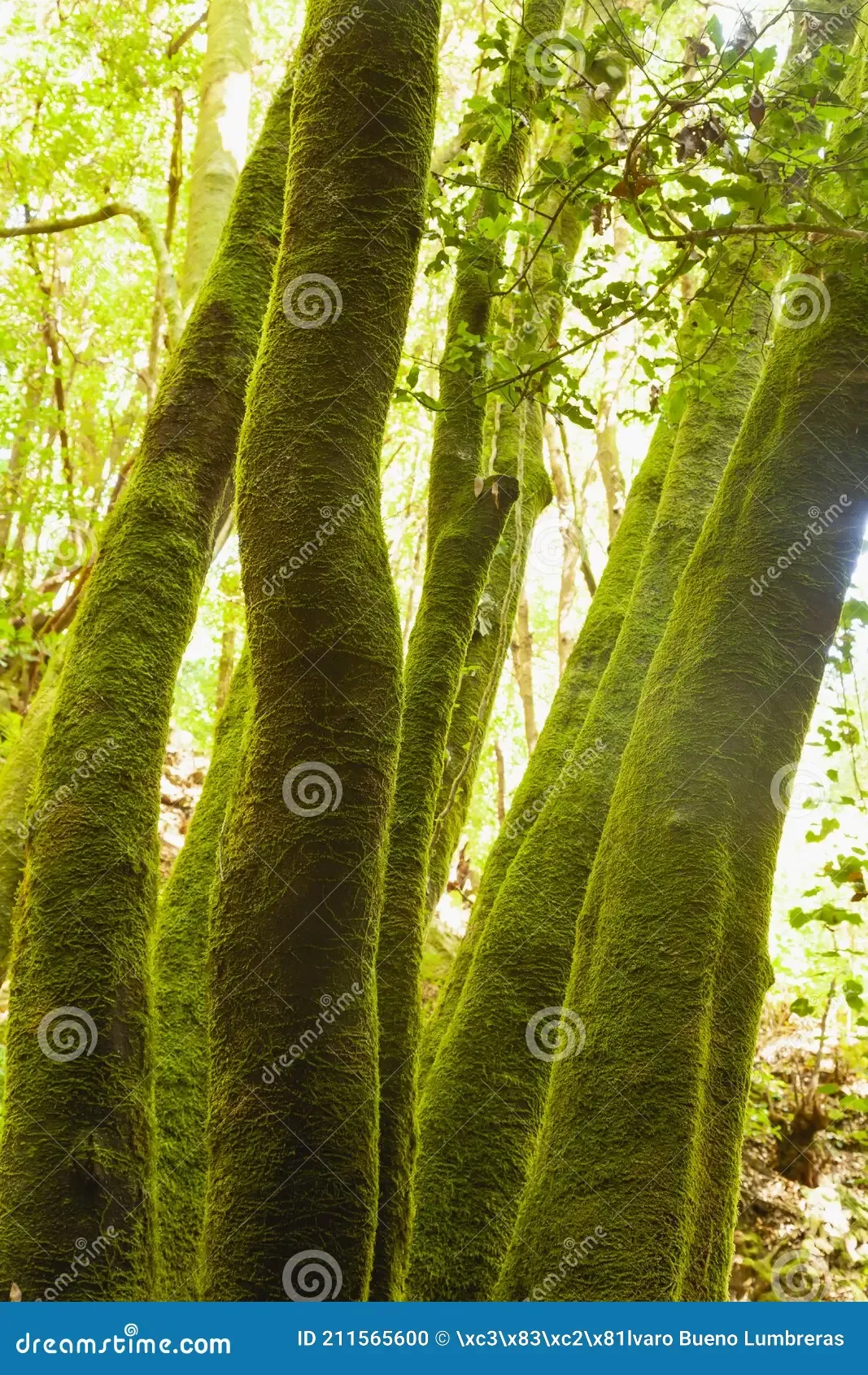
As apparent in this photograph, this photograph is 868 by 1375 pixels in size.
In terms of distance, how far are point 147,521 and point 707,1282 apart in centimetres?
264

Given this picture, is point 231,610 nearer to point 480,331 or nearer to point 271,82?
point 271,82

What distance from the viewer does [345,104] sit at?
2.20m

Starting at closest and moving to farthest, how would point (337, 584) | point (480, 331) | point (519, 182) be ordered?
1. point (337, 584)
2. point (480, 331)
3. point (519, 182)

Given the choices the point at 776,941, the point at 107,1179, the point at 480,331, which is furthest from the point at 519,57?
the point at 776,941

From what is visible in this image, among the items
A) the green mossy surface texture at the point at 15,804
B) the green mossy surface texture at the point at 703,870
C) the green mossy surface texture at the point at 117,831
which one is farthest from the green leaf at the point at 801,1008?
the green mossy surface texture at the point at 15,804

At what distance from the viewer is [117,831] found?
2686mm

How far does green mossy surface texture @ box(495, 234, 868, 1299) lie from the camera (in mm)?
2309

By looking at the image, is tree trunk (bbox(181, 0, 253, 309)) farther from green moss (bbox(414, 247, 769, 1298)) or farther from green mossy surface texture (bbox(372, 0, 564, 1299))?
green moss (bbox(414, 247, 769, 1298))

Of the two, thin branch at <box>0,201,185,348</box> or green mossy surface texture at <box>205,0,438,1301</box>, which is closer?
green mossy surface texture at <box>205,0,438,1301</box>

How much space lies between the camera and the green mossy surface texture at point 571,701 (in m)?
4.22

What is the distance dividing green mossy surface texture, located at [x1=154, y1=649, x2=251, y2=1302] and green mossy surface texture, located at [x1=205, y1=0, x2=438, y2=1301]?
681 mm

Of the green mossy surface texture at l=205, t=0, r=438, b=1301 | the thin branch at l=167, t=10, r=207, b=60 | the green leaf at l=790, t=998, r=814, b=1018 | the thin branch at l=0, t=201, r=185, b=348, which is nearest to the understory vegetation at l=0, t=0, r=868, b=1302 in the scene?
the green mossy surface texture at l=205, t=0, r=438, b=1301

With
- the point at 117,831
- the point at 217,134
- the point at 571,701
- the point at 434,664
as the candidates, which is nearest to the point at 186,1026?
the point at 117,831

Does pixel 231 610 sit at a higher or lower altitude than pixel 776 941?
higher
